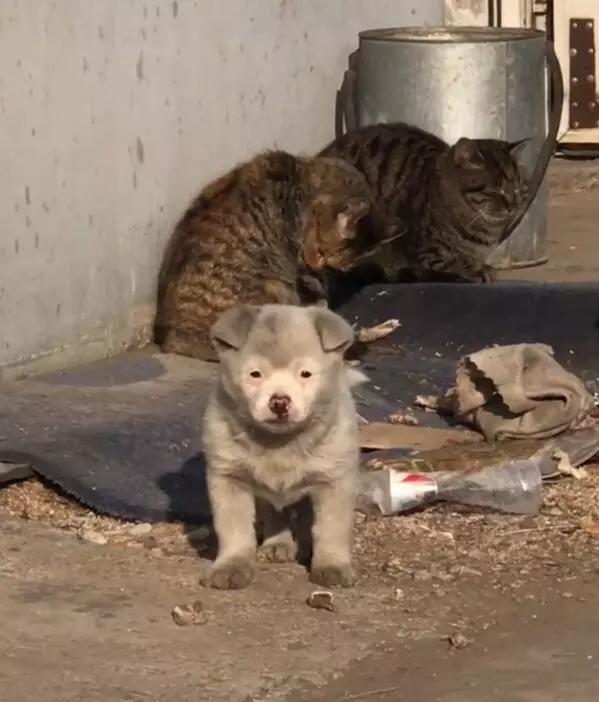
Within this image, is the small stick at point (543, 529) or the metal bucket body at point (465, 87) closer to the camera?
the small stick at point (543, 529)

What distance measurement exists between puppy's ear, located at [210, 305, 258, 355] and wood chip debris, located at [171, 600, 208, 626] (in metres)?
0.69

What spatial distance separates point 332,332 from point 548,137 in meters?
4.43

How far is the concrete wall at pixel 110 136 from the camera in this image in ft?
21.6

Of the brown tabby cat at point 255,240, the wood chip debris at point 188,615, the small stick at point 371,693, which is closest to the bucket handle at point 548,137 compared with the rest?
the brown tabby cat at point 255,240

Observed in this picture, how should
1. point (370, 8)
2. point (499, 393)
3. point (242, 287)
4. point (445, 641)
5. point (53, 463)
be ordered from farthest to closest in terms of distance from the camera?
point (370, 8) → point (242, 287) → point (499, 393) → point (53, 463) → point (445, 641)

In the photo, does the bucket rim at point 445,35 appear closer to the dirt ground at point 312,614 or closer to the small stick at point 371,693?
the dirt ground at point 312,614

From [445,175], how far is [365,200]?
2.72 feet

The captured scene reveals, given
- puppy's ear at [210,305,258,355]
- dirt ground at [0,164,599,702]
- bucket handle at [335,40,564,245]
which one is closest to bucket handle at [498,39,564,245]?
bucket handle at [335,40,564,245]

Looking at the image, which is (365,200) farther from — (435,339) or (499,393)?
(499,393)

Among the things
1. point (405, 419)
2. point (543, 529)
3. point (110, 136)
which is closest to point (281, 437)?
point (543, 529)

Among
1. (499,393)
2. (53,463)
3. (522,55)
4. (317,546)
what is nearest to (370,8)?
(522,55)

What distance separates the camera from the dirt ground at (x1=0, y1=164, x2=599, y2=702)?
13.6 feet

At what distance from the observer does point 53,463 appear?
566 cm

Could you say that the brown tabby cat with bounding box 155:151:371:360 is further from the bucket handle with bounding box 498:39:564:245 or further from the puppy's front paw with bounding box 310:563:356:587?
the puppy's front paw with bounding box 310:563:356:587
